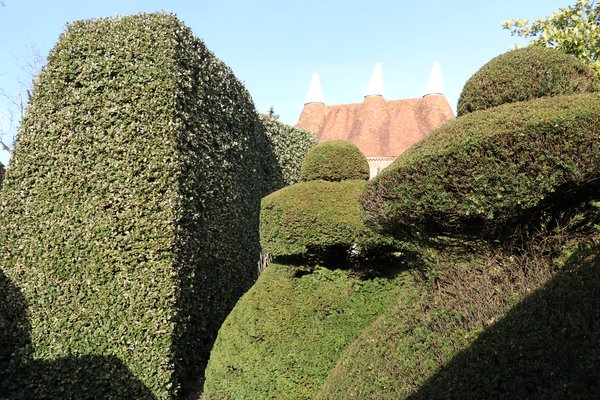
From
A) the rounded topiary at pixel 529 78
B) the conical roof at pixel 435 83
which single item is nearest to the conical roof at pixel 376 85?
the conical roof at pixel 435 83

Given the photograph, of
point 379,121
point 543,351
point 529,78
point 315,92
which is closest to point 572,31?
point 529,78

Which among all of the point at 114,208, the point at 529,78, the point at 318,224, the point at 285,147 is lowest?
the point at 318,224

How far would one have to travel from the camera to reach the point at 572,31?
6.91 meters

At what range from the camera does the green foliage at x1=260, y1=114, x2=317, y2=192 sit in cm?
991

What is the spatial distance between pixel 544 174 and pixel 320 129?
27.1 metres

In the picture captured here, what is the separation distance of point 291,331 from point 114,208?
101 inches

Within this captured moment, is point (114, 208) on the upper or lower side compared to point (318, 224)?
upper

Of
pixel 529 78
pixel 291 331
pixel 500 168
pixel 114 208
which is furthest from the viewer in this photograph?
pixel 114 208

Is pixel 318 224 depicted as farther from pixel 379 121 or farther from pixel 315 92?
pixel 315 92

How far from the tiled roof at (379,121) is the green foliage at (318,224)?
2152cm

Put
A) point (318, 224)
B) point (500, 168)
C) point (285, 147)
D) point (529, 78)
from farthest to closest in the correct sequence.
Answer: point (285, 147) → point (318, 224) → point (529, 78) → point (500, 168)

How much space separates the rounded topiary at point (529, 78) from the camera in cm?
326

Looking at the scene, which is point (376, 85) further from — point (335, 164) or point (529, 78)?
point (529, 78)

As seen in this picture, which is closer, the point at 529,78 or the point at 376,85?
the point at 529,78
